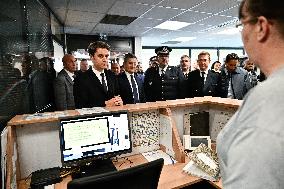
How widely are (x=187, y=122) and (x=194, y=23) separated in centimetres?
444

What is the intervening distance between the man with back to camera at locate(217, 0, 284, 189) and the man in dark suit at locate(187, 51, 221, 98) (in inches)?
120

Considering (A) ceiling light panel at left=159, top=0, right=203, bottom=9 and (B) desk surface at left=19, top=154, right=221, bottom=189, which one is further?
(A) ceiling light panel at left=159, top=0, right=203, bottom=9

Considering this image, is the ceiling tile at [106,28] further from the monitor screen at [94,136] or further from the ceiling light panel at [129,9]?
the monitor screen at [94,136]

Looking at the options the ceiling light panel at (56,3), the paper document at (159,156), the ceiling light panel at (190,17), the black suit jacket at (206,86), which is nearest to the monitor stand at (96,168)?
the paper document at (159,156)

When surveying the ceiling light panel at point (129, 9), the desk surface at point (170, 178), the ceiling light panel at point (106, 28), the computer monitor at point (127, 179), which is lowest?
the desk surface at point (170, 178)

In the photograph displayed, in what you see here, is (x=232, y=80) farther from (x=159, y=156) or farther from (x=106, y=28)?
(x=106, y=28)

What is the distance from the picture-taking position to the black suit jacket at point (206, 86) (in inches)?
140

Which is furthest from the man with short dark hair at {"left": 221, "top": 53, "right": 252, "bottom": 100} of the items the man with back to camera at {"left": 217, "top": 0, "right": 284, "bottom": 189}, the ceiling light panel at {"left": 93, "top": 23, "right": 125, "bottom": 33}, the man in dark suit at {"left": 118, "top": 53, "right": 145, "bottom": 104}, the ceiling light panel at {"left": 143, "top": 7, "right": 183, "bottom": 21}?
the ceiling light panel at {"left": 93, "top": 23, "right": 125, "bottom": 33}

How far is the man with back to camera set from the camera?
0.44 m

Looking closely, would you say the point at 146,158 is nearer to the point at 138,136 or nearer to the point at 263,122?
the point at 138,136

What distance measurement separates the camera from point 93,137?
1.61m

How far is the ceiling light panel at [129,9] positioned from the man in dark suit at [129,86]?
1137 mm

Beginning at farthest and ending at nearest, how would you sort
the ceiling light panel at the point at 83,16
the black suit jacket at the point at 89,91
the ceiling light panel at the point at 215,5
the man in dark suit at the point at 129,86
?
the ceiling light panel at the point at 83,16 < the ceiling light panel at the point at 215,5 < the man in dark suit at the point at 129,86 < the black suit jacket at the point at 89,91

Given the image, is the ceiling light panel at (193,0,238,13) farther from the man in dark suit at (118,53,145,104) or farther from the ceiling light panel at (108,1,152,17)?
the man in dark suit at (118,53,145,104)
